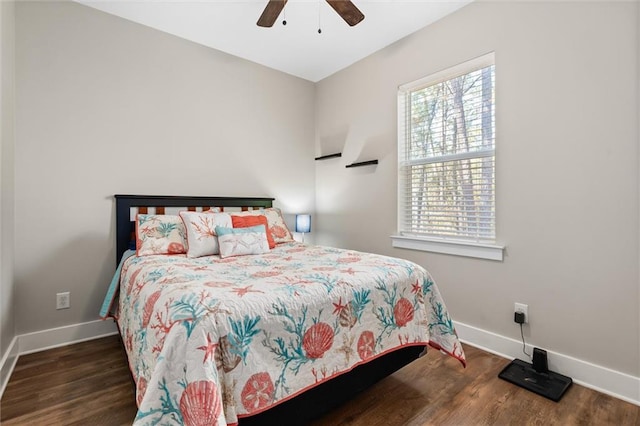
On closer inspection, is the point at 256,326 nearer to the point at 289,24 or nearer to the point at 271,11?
the point at 271,11

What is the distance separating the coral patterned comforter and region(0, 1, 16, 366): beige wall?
0.66m

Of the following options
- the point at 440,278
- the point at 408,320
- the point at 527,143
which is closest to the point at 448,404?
the point at 408,320

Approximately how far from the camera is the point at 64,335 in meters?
2.43

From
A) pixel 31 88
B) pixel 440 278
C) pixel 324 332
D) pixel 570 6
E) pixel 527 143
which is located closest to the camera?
pixel 324 332

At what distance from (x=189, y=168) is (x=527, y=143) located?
2.85 metres

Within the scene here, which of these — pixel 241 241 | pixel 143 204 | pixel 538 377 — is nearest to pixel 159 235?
pixel 143 204

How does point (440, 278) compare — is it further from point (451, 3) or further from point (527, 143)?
point (451, 3)

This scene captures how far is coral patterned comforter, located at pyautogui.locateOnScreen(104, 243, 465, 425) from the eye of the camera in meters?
1.07

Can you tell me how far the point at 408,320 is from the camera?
1.82m

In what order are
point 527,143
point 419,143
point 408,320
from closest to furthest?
1. point 408,320
2. point 527,143
3. point 419,143

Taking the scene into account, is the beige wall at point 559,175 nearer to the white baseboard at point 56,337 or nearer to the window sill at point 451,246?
the window sill at point 451,246

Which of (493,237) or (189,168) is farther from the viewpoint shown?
(189,168)

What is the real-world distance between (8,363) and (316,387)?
2012 mm

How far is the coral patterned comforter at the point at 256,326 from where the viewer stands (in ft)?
3.51
